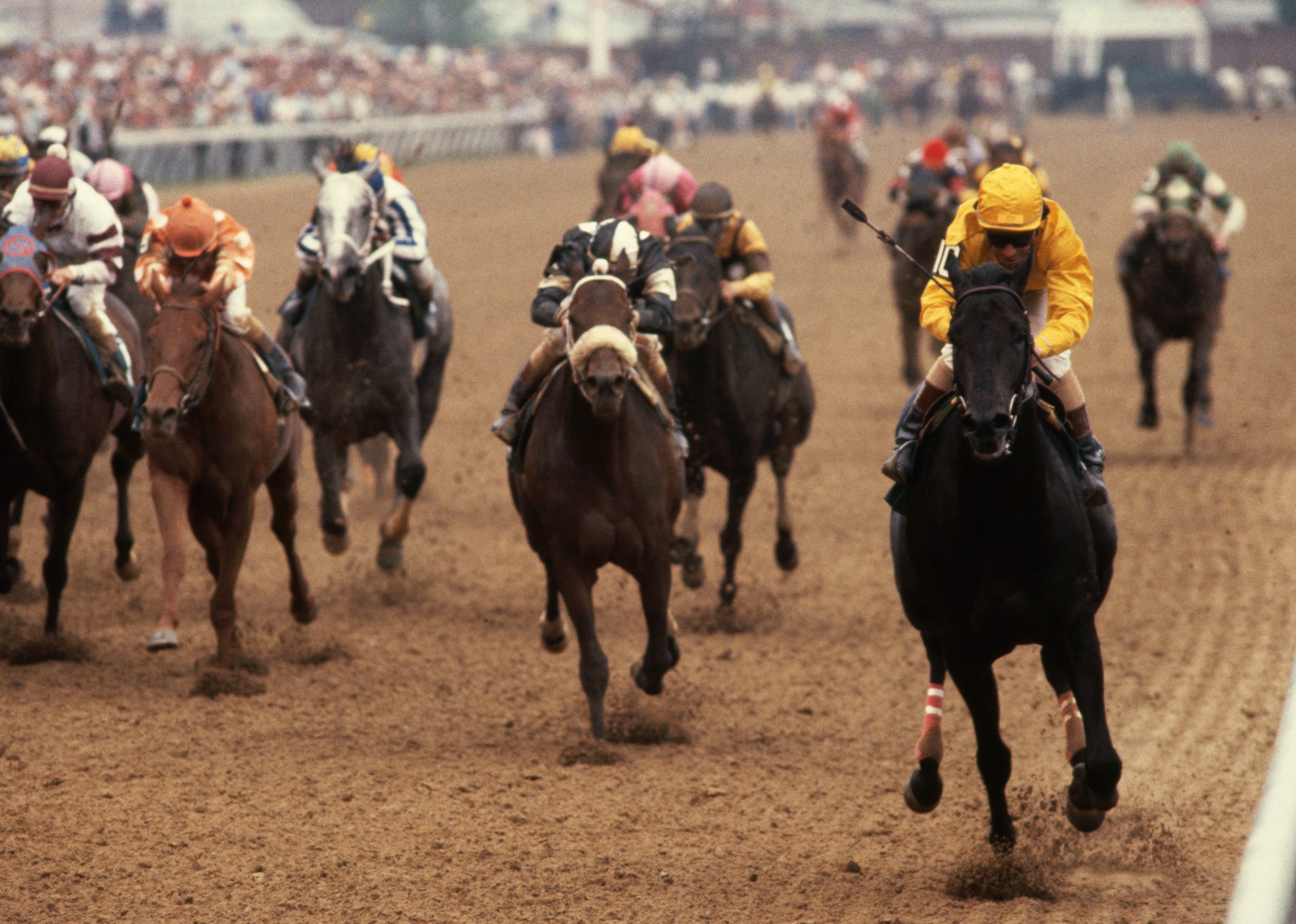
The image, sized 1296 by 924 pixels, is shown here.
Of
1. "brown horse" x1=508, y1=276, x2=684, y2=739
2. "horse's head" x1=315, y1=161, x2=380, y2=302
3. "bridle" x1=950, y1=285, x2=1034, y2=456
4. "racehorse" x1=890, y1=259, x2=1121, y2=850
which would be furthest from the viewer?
"horse's head" x1=315, y1=161, x2=380, y2=302

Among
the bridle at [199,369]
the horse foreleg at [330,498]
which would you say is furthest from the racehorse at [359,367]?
the bridle at [199,369]

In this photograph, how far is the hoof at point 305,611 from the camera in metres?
8.73

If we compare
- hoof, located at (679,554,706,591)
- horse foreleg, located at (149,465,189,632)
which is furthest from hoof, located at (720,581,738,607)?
horse foreleg, located at (149,465,189,632)

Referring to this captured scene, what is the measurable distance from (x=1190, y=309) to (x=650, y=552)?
24.0ft

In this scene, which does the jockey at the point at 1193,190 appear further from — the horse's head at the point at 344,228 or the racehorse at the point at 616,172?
the horse's head at the point at 344,228

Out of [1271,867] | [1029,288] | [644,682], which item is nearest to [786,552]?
[644,682]

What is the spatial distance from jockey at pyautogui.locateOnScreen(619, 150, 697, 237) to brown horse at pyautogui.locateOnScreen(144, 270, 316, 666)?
261 centimetres

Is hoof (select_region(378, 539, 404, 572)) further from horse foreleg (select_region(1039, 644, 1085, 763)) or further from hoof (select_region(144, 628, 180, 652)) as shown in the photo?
horse foreleg (select_region(1039, 644, 1085, 763))

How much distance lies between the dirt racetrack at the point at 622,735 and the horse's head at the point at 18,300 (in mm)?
1624

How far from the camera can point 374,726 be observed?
24.2 feet

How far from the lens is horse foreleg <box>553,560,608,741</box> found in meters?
6.79

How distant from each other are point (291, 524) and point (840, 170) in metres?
16.6

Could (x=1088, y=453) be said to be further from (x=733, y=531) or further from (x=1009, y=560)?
(x=733, y=531)

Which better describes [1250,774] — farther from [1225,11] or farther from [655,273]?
[1225,11]
